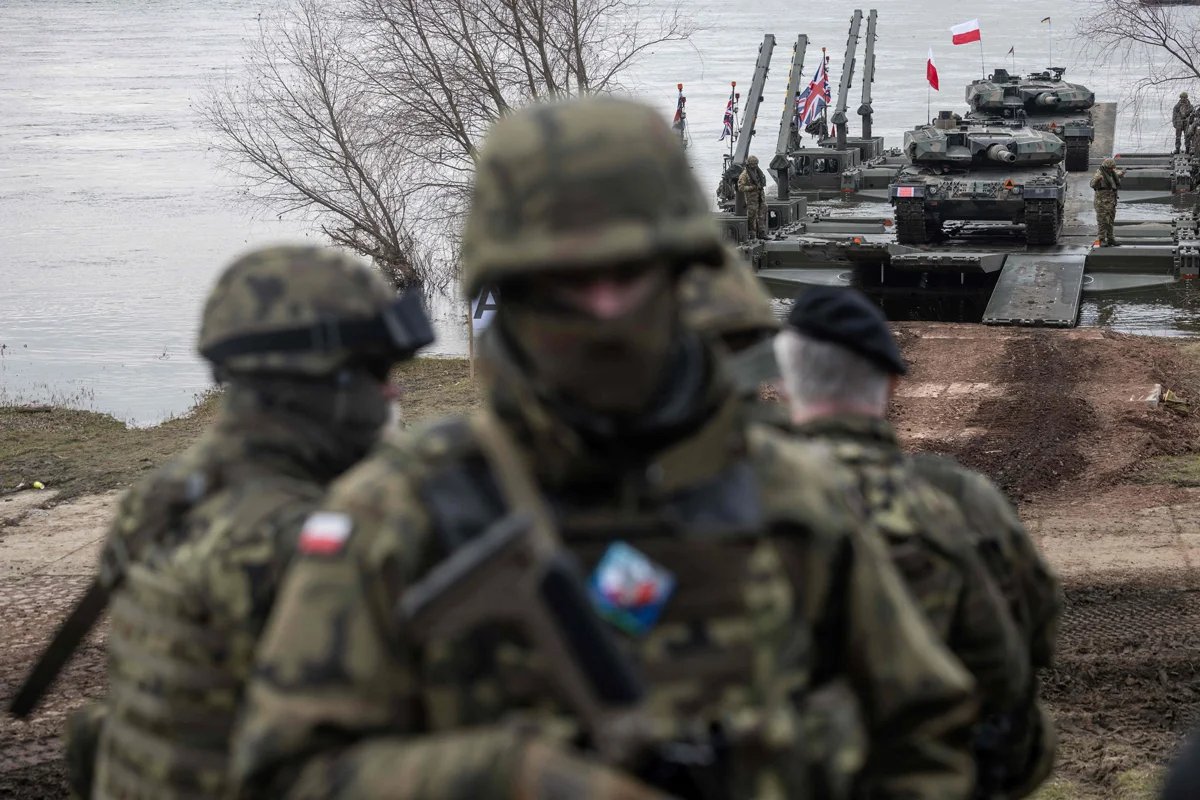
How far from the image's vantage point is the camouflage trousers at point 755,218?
22.9 m

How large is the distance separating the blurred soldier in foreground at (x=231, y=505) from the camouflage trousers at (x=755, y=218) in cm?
2016

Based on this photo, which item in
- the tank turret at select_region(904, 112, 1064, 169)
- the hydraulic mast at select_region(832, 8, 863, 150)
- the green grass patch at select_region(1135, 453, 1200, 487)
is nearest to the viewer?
the green grass patch at select_region(1135, 453, 1200, 487)

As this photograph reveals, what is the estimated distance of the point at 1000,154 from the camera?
20953mm

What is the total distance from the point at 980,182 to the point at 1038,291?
9.24 feet

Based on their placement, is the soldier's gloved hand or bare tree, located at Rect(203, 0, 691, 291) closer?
the soldier's gloved hand

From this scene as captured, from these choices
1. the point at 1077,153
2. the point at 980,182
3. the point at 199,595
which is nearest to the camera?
the point at 199,595

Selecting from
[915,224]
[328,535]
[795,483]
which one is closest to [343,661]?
[328,535]

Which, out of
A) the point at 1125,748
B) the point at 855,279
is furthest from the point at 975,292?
the point at 1125,748

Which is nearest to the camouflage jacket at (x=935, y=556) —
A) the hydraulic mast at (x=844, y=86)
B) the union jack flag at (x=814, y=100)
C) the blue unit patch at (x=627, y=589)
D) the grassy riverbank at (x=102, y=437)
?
the blue unit patch at (x=627, y=589)

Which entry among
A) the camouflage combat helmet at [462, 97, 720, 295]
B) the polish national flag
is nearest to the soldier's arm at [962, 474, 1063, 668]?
the camouflage combat helmet at [462, 97, 720, 295]

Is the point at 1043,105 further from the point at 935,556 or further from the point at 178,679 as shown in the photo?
the point at 178,679

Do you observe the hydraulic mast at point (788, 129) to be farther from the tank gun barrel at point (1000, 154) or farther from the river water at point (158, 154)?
the tank gun barrel at point (1000, 154)

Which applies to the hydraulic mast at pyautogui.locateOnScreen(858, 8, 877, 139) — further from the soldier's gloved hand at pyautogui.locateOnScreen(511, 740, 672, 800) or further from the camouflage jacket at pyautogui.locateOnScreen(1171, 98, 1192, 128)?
the soldier's gloved hand at pyautogui.locateOnScreen(511, 740, 672, 800)

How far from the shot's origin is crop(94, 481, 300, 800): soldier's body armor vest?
262 cm
